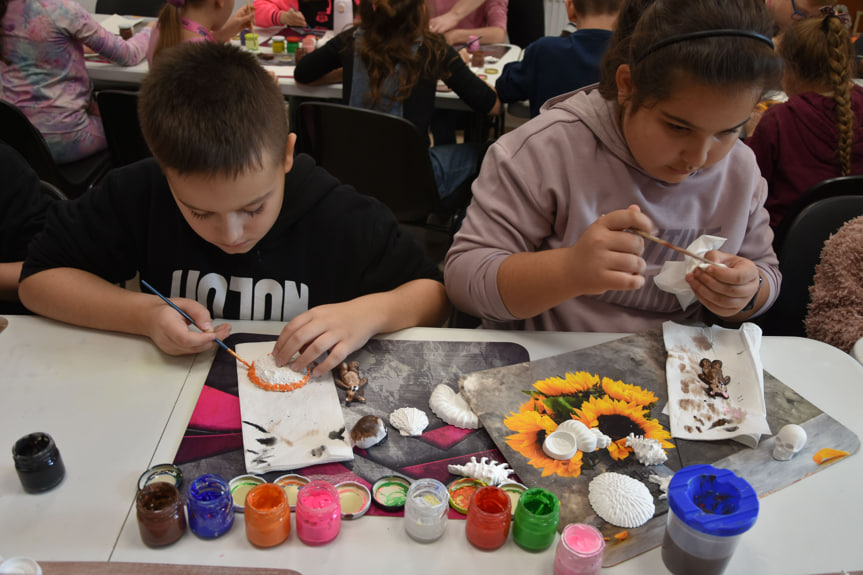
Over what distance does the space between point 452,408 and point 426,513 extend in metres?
0.20

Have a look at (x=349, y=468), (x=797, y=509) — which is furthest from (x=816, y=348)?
(x=349, y=468)

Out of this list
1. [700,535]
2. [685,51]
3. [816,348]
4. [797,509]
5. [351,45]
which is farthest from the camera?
[351,45]

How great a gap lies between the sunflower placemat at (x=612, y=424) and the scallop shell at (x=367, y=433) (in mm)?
139

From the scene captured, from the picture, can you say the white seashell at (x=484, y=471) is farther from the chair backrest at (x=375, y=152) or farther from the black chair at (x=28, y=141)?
the black chair at (x=28, y=141)

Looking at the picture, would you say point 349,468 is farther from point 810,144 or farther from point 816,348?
point 810,144

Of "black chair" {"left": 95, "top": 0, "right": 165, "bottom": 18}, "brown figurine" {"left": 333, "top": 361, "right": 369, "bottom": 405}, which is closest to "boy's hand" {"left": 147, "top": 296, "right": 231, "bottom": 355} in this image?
"brown figurine" {"left": 333, "top": 361, "right": 369, "bottom": 405}

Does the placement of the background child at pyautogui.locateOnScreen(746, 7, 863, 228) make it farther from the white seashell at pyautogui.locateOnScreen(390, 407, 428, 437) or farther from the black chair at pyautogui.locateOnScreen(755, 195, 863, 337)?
the white seashell at pyautogui.locateOnScreen(390, 407, 428, 437)

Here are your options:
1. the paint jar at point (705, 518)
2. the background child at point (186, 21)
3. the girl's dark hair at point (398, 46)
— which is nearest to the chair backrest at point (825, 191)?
the paint jar at point (705, 518)

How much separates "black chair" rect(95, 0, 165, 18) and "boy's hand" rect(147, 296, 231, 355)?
118 inches

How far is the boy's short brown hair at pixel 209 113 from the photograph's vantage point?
2.89 feet

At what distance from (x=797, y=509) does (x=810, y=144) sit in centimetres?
135

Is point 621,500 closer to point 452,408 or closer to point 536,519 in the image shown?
point 536,519

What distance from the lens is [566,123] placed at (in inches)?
44.2

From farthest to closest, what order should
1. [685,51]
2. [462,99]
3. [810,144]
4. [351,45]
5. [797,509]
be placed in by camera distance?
[462,99]
[351,45]
[810,144]
[685,51]
[797,509]
